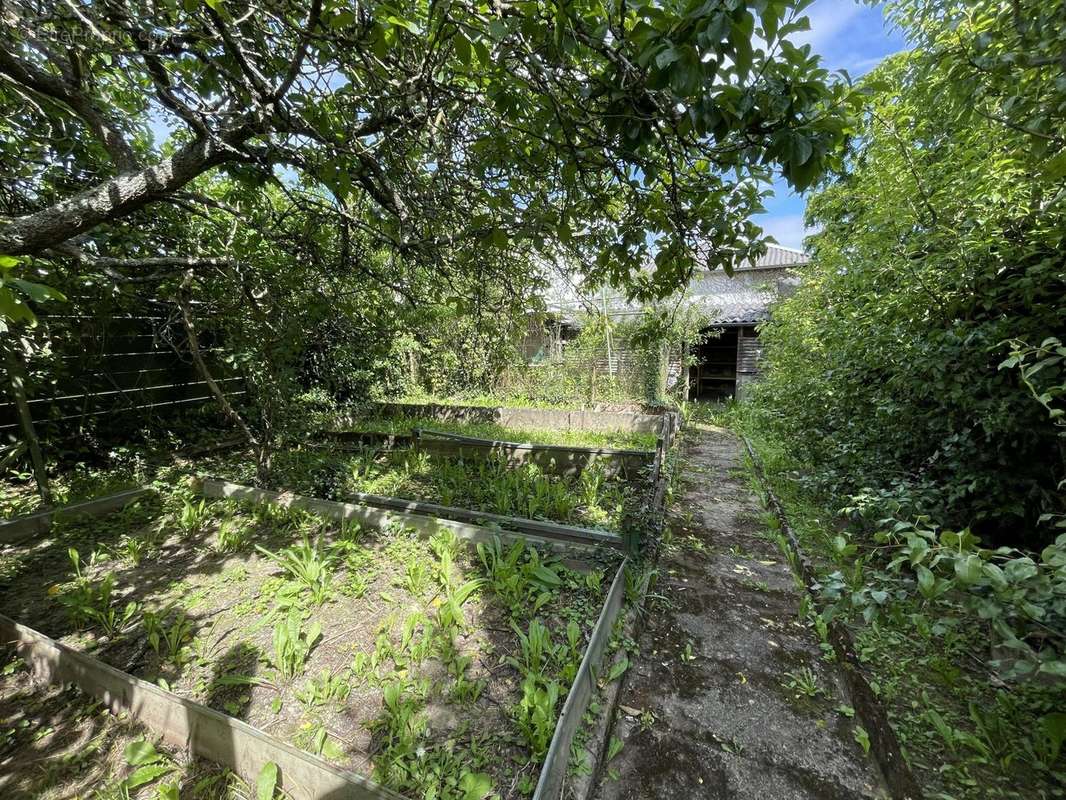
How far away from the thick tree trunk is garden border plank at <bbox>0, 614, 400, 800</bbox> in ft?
5.97

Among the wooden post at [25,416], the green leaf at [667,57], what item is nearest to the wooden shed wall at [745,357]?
the green leaf at [667,57]

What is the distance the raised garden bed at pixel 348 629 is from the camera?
1565mm

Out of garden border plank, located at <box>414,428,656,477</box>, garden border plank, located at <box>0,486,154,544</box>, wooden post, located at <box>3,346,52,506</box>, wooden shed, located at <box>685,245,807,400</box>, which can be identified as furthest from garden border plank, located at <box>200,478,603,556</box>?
wooden shed, located at <box>685,245,807,400</box>

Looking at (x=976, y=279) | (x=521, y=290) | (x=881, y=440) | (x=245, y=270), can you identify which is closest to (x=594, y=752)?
(x=521, y=290)

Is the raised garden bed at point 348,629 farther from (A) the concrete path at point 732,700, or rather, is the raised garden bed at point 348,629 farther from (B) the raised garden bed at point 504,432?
(B) the raised garden bed at point 504,432

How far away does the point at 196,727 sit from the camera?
4.99 feet

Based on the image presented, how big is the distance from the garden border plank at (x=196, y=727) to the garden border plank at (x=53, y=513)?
184 centimetres

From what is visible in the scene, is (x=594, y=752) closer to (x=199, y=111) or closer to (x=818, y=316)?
(x=199, y=111)

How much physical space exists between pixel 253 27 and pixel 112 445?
17.8 feet

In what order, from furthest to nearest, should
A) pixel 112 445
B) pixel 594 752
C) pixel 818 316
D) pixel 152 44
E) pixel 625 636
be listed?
pixel 112 445 < pixel 818 316 < pixel 625 636 < pixel 152 44 < pixel 594 752

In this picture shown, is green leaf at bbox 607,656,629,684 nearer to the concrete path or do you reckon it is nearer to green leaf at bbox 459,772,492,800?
the concrete path

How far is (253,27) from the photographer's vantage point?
2.01m

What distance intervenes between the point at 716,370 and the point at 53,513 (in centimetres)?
1533

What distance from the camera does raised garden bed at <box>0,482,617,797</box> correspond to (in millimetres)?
1565
